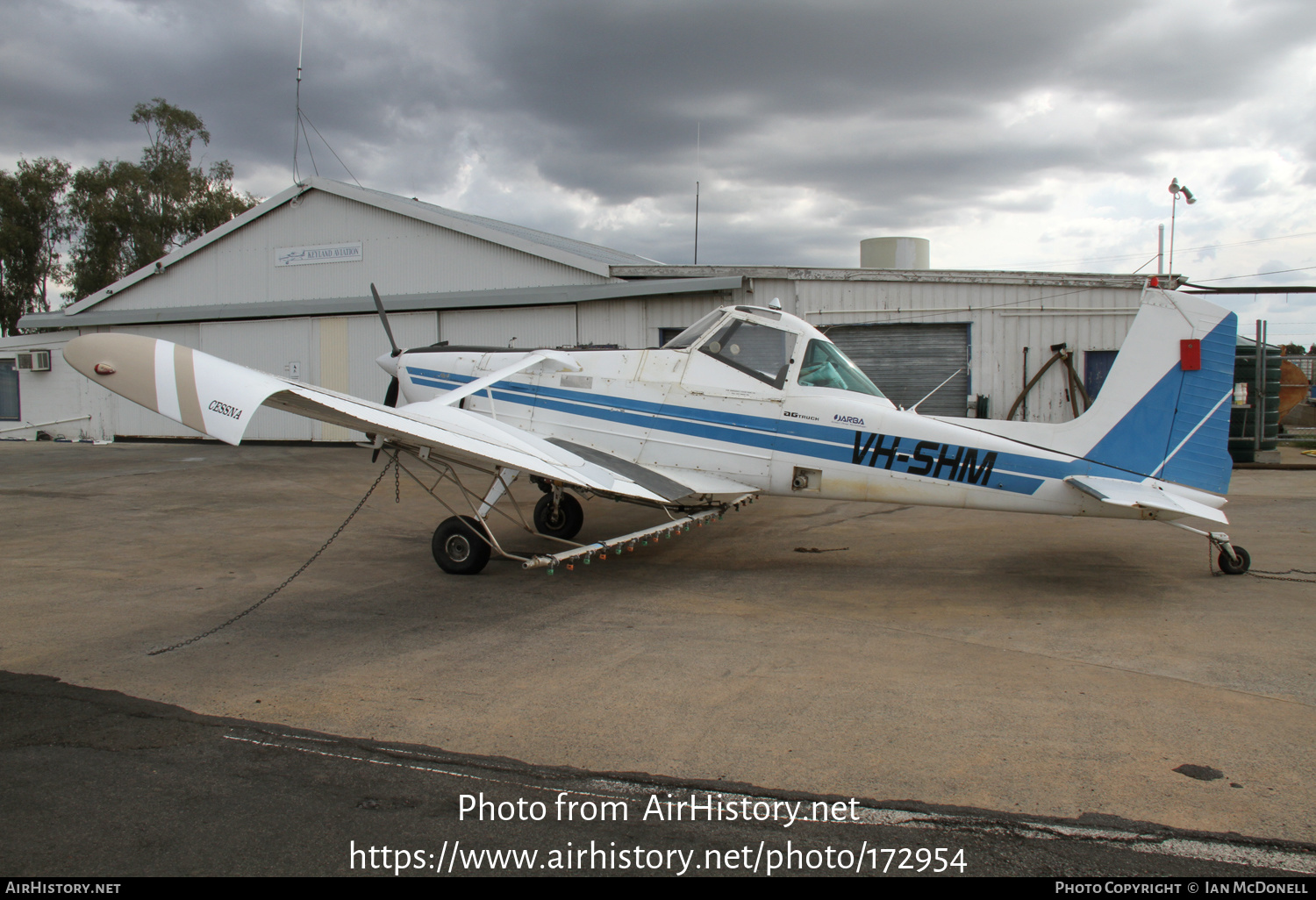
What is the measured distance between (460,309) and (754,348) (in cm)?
1179

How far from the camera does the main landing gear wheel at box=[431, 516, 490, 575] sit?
7344 mm

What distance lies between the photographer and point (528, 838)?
2.90 meters

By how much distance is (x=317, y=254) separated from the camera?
19.8m

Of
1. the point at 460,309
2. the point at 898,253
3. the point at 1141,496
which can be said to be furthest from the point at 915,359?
the point at 460,309

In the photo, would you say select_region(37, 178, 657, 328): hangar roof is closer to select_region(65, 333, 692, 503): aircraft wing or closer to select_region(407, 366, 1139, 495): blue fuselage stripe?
select_region(407, 366, 1139, 495): blue fuselage stripe

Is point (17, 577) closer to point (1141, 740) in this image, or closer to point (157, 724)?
point (157, 724)

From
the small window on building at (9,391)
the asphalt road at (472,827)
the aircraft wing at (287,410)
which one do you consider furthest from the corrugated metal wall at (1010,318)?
the small window on building at (9,391)

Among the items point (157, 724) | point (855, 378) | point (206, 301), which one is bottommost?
point (157, 724)

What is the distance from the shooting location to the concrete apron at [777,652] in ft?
11.5

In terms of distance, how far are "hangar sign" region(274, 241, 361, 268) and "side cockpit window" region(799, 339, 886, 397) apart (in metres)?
15.4

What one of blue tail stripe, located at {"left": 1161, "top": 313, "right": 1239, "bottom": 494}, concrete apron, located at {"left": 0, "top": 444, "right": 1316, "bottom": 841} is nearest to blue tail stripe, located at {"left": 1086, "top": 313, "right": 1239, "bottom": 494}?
blue tail stripe, located at {"left": 1161, "top": 313, "right": 1239, "bottom": 494}

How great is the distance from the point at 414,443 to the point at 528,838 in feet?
13.8
